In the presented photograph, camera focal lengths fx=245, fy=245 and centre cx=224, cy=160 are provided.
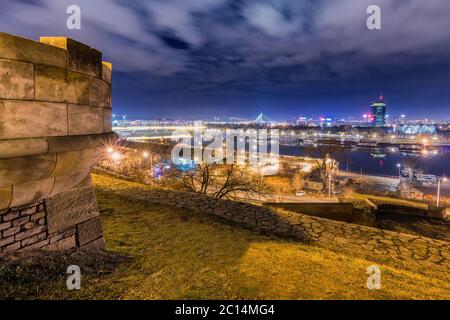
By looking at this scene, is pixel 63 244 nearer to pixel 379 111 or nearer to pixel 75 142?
pixel 75 142

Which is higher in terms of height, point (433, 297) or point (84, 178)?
point (84, 178)

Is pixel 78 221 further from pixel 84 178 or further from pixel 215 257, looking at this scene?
pixel 215 257

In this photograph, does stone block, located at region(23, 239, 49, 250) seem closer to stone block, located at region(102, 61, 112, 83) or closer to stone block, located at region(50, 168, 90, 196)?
stone block, located at region(50, 168, 90, 196)

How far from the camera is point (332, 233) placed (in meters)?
5.16

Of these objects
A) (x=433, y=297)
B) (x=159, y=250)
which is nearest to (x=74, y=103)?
(x=159, y=250)

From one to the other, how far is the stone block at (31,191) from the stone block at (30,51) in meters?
1.27

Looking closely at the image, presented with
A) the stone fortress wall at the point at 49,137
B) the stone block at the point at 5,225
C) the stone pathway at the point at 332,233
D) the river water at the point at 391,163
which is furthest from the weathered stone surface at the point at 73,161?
the river water at the point at 391,163

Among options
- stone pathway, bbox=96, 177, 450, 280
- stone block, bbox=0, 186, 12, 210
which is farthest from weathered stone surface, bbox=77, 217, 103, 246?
stone pathway, bbox=96, 177, 450, 280

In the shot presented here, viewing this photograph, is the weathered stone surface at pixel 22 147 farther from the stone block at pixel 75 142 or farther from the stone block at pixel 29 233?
the stone block at pixel 29 233

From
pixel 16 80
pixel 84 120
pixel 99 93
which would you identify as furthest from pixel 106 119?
pixel 16 80

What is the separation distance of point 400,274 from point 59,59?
5.20 metres
